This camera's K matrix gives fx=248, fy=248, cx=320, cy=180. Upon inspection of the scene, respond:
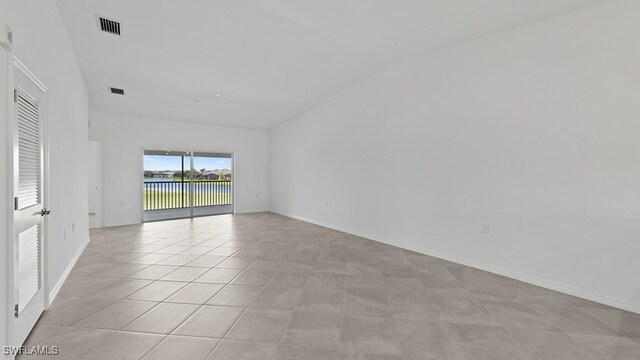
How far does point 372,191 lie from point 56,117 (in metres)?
4.41

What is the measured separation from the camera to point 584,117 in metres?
2.58

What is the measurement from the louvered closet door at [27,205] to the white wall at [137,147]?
492 centimetres

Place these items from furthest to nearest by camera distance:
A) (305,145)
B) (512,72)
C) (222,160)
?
(222,160)
(305,145)
(512,72)

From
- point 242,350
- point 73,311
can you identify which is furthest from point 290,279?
point 73,311

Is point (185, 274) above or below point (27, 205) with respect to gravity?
below

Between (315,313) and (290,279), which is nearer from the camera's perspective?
(315,313)

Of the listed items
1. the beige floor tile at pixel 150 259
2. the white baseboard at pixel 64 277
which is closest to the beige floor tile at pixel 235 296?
the white baseboard at pixel 64 277

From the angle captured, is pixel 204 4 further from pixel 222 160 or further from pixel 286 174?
pixel 222 160

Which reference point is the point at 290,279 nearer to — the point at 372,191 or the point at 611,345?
the point at 372,191

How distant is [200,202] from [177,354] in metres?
7.43

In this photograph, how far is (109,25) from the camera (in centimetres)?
284

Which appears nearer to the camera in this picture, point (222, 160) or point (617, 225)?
point (617, 225)

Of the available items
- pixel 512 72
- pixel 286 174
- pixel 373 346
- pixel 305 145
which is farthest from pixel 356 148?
pixel 373 346

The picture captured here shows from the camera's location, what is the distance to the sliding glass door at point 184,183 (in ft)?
23.4
